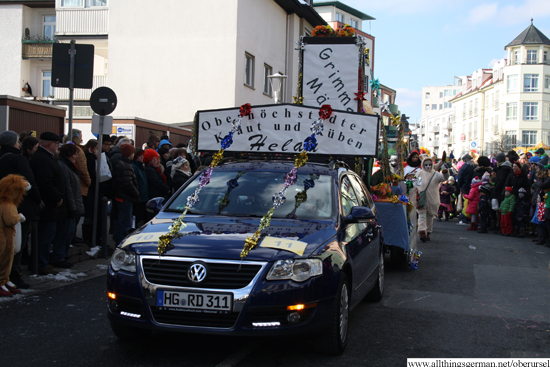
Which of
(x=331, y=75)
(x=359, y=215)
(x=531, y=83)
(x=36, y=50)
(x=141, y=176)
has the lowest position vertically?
(x=359, y=215)

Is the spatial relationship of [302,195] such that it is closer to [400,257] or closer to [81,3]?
[400,257]

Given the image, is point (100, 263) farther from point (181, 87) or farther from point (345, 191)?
point (181, 87)

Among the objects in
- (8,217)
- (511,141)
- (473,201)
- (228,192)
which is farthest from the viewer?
(511,141)

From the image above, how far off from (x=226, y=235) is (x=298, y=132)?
360 cm

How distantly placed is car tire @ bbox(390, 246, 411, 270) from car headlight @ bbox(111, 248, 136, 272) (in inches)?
218

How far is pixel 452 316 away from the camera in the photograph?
6520mm

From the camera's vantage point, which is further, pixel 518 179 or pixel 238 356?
pixel 518 179

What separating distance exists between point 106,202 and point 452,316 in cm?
586

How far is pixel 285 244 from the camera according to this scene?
4.61m

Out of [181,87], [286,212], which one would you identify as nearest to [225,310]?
[286,212]

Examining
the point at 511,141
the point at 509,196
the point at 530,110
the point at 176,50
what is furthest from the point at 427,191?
the point at 530,110

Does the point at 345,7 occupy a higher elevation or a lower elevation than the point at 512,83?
higher

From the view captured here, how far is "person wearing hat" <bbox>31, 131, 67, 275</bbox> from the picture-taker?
7.91m

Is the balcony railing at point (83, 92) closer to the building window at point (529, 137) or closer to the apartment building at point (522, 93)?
the apartment building at point (522, 93)
